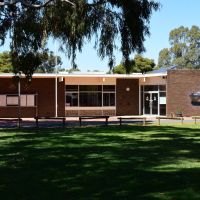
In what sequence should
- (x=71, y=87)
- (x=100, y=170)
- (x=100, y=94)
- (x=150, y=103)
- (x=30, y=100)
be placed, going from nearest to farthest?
(x=100, y=170) < (x=30, y=100) < (x=71, y=87) < (x=100, y=94) < (x=150, y=103)

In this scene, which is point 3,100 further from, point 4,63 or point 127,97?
point 4,63

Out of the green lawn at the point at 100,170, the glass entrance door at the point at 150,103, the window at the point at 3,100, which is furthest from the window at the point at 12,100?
the green lawn at the point at 100,170

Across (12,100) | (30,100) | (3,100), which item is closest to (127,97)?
(30,100)

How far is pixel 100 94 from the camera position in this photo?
4359cm

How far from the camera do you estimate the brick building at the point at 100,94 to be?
40.4m

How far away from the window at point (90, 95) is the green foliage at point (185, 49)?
164 feet

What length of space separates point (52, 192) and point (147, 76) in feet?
113

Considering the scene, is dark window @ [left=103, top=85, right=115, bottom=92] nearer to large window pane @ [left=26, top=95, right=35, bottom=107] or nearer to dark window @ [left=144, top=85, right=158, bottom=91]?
dark window @ [left=144, top=85, right=158, bottom=91]

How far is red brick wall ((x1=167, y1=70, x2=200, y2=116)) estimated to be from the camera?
40.7 meters

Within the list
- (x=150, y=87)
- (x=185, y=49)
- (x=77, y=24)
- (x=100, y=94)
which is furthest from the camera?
(x=185, y=49)

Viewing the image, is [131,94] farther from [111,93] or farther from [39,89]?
[39,89]

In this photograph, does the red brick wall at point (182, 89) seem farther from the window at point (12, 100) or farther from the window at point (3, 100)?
the window at point (3, 100)

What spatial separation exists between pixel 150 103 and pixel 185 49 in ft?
172

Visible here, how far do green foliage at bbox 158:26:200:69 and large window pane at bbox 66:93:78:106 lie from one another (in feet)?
170
